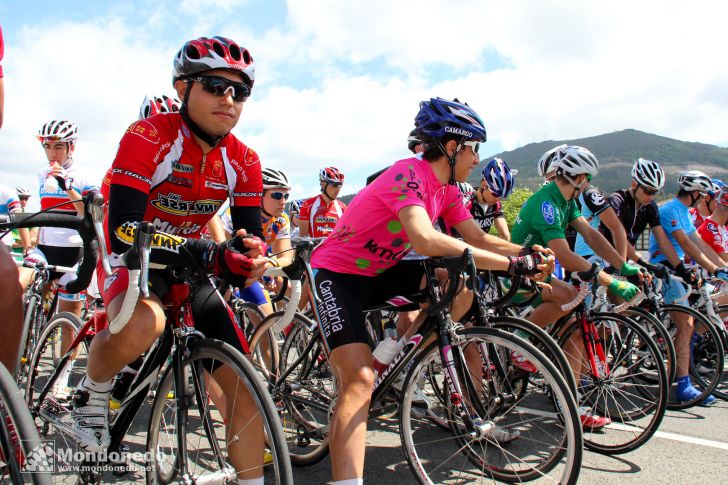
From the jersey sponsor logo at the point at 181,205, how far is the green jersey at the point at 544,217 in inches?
120

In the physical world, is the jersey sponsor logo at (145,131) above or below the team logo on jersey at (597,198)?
above

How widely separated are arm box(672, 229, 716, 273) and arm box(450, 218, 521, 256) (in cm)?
379

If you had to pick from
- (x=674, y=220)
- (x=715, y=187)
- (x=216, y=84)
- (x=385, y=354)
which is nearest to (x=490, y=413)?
(x=385, y=354)

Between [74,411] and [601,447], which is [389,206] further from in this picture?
[601,447]

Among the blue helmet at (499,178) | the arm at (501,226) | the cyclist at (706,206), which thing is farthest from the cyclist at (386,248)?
the cyclist at (706,206)

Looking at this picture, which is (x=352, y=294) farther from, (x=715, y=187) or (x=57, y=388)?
(x=715, y=187)

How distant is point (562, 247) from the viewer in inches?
181

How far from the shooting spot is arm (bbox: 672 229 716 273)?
6.34m

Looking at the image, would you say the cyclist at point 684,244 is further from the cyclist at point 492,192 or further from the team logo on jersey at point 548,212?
the team logo on jersey at point 548,212

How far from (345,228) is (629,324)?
2563 mm

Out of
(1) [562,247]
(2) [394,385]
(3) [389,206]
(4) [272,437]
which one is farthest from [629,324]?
(4) [272,437]

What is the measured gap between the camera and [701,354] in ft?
19.9

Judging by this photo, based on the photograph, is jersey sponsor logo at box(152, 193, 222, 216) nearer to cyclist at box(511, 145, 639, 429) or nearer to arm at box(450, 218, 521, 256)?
arm at box(450, 218, 521, 256)

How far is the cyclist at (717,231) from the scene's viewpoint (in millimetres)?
7508
